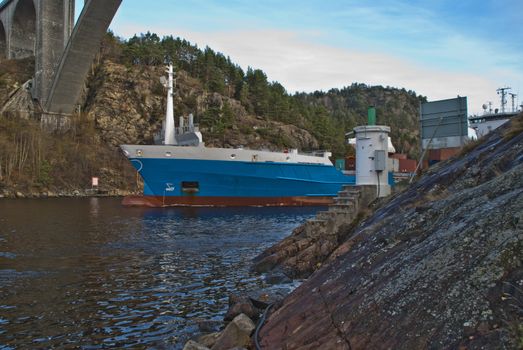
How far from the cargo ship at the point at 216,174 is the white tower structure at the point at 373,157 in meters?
24.5

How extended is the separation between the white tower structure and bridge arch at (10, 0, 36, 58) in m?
85.0

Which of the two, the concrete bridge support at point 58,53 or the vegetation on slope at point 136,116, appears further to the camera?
the concrete bridge support at point 58,53

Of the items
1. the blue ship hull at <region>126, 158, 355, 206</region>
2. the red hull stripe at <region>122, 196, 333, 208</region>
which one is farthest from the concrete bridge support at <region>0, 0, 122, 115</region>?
the blue ship hull at <region>126, 158, 355, 206</region>

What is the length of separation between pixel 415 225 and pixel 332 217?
8011mm

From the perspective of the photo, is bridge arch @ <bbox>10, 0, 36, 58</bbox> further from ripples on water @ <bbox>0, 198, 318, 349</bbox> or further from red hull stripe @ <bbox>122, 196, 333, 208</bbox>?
ripples on water @ <bbox>0, 198, 318, 349</bbox>

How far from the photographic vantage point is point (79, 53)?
223 feet

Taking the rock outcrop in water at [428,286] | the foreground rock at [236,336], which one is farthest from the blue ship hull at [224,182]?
the foreground rock at [236,336]

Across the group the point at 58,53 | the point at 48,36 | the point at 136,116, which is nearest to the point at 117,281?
the point at 136,116

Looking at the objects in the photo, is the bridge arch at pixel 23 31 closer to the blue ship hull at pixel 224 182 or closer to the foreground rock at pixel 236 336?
the blue ship hull at pixel 224 182

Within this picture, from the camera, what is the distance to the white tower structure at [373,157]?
15555mm

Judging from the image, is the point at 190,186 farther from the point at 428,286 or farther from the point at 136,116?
the point at 136,116

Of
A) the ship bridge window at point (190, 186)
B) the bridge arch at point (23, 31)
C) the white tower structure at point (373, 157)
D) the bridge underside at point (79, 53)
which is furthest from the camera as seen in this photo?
the bridge arch at point (23, 31)

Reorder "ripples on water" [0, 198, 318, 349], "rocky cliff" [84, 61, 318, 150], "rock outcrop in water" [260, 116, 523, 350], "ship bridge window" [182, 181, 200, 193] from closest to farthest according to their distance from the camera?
"rock outcrop in water" [260, 116, 523, 350] → "ripples on water" [0, 198, 318, 349] → "ship bridge window" [182, 181, 200, 193] → "rocky cliff" [84, 61, 318, 150]

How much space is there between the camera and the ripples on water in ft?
27.2
